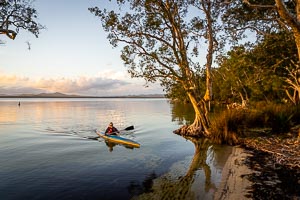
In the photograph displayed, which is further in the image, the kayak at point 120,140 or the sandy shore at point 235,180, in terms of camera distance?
the kayak at point 120,140

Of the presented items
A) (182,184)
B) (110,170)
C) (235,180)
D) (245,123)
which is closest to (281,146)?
(245,123)

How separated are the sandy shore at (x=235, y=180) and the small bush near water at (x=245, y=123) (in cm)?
453

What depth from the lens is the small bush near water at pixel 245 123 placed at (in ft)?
64.6

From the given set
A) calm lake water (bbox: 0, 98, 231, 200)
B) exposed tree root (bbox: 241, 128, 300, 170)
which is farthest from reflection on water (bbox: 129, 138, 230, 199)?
exposed tree root (bbox: 241, 128, 300, 170)

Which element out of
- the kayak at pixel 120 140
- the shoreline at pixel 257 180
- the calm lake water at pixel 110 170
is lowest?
the calm lake water at pixel 110 170

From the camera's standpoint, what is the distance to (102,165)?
15562 mm

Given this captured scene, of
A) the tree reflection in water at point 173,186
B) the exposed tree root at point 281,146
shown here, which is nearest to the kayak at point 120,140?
the tree reflection in water at point 173,186

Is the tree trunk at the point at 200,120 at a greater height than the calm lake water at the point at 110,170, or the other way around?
the tree trunk at the point at 200,120

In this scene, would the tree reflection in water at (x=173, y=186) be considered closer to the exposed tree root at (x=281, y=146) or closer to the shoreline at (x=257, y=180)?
the shoreline at (x=257, y=180)

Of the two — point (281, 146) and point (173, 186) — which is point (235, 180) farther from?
point (281, 146)

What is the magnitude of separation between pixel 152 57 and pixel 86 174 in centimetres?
1256

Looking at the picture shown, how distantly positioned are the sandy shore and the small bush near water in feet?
14.9

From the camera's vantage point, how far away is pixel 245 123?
68.0ft

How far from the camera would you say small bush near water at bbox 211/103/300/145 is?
19688 mm
